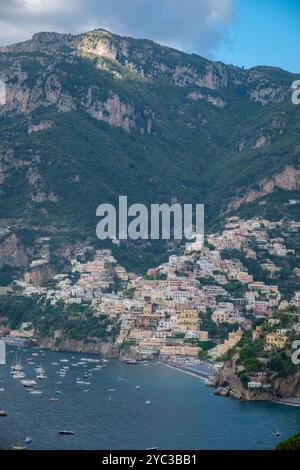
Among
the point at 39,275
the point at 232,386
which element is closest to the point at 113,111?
the point at 39,275

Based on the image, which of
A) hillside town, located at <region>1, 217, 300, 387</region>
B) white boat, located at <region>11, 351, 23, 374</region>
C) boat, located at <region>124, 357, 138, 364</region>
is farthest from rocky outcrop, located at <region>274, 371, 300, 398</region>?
boat, located at <region>124, 357, 138, 364</region>

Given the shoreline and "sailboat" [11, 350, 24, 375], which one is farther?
"sailboat" [11, 350, 24, 375]

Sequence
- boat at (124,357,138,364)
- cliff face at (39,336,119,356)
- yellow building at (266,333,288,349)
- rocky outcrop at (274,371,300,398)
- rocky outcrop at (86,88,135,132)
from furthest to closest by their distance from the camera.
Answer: rocky outcrop at (86,88,135,132), cliff face at (39,336,119,356), boat at (124,357,138,364), yellow building at (266,333,288,349), rocky outcrop at (274,371,300,398)

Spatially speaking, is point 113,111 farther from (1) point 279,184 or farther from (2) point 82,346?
(2) point 82,346

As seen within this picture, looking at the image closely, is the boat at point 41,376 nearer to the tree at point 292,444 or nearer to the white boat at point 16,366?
the white boat at point 16,366

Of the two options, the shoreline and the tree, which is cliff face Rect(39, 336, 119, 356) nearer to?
the shoreline

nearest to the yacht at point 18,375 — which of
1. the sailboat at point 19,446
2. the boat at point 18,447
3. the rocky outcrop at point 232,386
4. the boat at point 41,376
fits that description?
the boat at point 41,376
